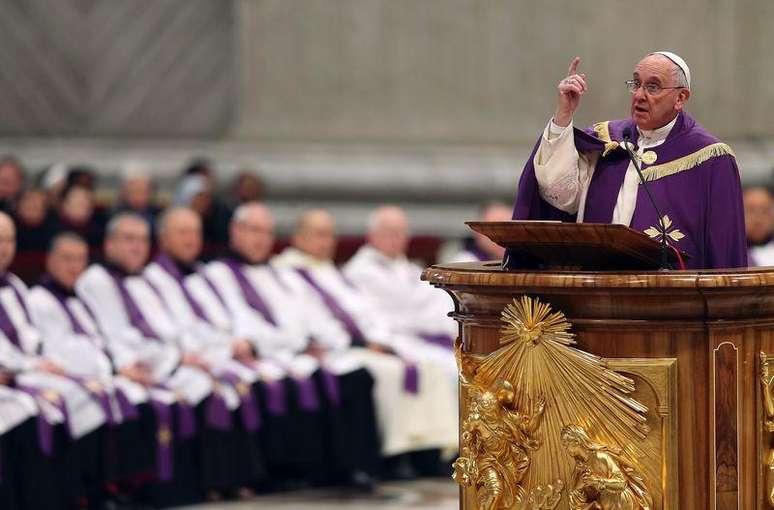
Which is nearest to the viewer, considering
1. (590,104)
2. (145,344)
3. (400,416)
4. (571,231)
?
(571,231)

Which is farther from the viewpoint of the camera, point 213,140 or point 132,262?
point 213,140

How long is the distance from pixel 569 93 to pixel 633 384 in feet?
2.64

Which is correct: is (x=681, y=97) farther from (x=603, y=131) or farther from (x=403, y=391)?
(x=403, y=391)

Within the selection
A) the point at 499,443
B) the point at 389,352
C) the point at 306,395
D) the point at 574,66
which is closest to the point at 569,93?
the point at 574,66

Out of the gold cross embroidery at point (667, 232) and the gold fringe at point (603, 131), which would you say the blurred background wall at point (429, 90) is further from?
the gold cross embroidery at point (667, 232)

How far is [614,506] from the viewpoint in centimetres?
390

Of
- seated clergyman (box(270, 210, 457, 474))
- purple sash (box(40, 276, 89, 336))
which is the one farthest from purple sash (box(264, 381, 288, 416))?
purple sash (box(40, 276, 89, 336))

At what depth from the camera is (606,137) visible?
14.9ft

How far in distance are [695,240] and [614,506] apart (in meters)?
0.84

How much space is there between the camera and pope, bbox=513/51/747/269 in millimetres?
4324

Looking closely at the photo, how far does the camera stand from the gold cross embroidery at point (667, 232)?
14.3 feet

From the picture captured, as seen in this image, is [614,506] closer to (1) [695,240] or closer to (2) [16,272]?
(1) [695,240]

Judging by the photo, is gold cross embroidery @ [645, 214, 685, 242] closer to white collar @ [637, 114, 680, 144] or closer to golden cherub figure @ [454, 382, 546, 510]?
white collar @ [637, 114, 680, 144]

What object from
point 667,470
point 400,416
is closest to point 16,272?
point 400,416
